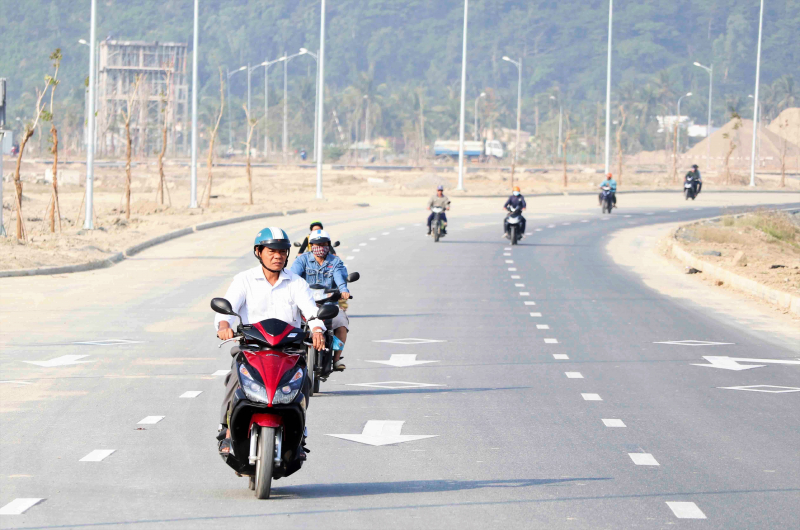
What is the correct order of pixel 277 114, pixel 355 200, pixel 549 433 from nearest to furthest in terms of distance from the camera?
1. pixel 549 433
2. pixel 355 200
3. pixel 277 114

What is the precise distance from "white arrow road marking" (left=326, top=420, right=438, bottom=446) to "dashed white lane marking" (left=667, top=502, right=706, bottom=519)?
2.63 metres

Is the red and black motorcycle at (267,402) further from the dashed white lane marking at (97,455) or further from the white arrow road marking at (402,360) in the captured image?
the white arrow road marking at (402,360)

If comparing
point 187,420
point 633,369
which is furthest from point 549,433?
point 633,369

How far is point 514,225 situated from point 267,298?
86.6ft

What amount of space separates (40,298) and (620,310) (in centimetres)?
939

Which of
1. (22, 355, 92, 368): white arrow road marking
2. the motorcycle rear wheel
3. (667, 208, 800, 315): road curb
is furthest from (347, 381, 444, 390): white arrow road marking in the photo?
(667, 208, 800, 315): road curb

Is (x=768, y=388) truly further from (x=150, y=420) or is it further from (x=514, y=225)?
(x=514, y=225)

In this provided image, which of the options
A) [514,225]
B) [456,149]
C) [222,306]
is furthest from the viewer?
[456,149]

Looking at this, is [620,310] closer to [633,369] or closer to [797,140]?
[633,369]

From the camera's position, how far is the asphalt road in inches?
290

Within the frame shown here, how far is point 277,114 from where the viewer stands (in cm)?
16075

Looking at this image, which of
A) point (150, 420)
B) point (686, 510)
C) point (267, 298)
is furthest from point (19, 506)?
point (686, 510)

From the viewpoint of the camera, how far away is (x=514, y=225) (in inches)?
1340

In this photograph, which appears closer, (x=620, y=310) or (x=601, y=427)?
(x=601, y=427)
